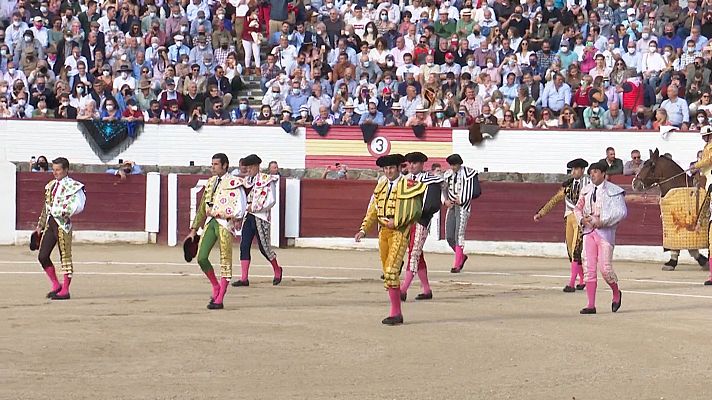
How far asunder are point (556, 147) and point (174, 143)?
5.39 m

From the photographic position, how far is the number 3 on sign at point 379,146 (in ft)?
71.2

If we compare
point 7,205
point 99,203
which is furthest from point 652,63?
point 7,205

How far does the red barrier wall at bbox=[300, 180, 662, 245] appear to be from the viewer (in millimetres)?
19703

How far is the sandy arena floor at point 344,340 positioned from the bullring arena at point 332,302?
0.02 meters

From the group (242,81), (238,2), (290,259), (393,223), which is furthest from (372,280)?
(238,2)

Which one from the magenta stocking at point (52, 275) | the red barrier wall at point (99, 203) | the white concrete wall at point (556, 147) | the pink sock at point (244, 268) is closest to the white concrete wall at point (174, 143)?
the red barrier wall at point (99, 203)

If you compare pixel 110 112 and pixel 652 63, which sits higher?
pixel 652 63

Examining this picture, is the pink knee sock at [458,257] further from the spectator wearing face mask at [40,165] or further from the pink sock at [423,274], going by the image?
the spectator wearing face mask at [40,165]

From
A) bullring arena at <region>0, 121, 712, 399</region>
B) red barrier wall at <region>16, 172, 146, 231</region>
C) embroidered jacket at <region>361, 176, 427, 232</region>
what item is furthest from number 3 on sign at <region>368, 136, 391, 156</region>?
embroidered jacket at <region>361, 176, 427, 232</region>

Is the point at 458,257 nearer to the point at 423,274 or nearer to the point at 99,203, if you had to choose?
the point at 423,274

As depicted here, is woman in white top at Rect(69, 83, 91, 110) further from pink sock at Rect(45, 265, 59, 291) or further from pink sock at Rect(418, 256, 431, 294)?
pink sock at Rect(418, 256, 431, 294)

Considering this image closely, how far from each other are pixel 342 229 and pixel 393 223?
916 cm

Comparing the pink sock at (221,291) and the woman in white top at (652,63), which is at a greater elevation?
the woman in white top at (652,63)

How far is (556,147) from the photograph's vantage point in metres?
21.3
